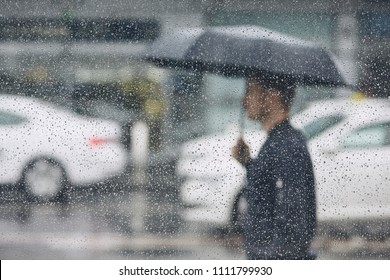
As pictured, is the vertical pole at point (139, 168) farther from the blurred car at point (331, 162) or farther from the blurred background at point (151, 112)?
the blurred car at point (331, 162)

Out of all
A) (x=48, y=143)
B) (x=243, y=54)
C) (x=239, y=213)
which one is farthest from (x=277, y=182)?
(x=48, y=143)

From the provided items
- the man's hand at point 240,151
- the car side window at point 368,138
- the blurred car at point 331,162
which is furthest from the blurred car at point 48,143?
the car side window at point 368,138

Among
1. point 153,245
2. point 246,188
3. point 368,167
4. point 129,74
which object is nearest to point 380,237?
point 368,167

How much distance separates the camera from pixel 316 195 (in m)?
4.05

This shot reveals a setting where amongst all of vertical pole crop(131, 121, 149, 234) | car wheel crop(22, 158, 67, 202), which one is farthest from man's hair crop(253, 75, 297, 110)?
car wheel crop(22, 158, 67, 202)

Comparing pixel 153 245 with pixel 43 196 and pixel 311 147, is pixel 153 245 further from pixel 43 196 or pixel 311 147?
pixel 311 147

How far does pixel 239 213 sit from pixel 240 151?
0.28 metres

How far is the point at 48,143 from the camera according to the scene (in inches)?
158

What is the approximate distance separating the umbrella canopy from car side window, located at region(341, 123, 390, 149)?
0.23m

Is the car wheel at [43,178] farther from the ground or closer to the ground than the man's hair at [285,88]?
closer to the ground

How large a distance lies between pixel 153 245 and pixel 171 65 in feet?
2.64

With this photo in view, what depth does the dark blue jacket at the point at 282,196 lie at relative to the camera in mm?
4035

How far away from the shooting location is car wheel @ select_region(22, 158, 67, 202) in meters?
4.01

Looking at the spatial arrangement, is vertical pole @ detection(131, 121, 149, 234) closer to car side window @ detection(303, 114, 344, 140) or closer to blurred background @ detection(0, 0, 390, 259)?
blurred background @ detection(0, 0, 390, 259)
